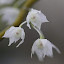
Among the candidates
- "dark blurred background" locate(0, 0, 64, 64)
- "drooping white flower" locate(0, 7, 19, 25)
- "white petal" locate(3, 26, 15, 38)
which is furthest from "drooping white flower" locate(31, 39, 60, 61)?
"dark blurred background" locate(0, 0, 64, 64)

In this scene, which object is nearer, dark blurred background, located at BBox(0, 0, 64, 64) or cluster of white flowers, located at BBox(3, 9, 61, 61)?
cluster of white flowers, located at BBox(3, 9, 61, 61)

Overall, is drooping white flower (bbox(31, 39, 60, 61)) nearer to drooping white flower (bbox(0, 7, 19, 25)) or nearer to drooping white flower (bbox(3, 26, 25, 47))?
drooping white flower (bbox(3, 26, 25, 47))

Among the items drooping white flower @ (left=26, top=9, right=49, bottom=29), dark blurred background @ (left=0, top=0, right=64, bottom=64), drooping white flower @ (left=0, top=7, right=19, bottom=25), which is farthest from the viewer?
dark blurred background @ (left=0, top=0, right=64, bottom=64)

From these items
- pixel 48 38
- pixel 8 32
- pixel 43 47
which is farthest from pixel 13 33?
pixel 48 38

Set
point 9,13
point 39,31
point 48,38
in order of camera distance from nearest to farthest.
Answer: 1. point 39,31
2. point 9,13
3. point 48,38

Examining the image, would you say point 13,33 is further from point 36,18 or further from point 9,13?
point 9,13

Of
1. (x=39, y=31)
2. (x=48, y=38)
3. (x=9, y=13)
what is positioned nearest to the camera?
(x=39, y=31)

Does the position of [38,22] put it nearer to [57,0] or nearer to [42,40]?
[42,40]

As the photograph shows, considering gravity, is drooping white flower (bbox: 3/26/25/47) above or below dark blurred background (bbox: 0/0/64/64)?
above

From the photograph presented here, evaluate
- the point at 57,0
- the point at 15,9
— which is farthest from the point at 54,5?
the point at 15,9
